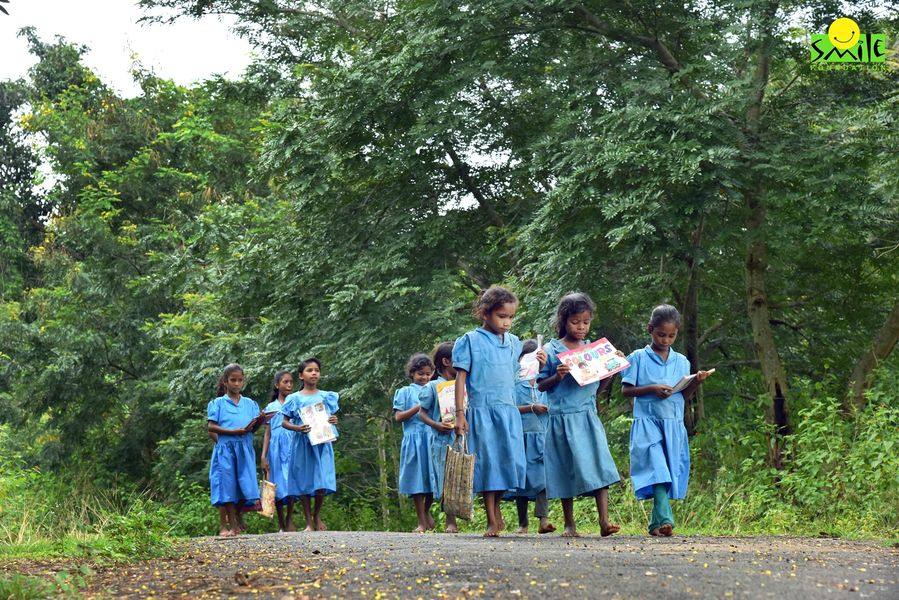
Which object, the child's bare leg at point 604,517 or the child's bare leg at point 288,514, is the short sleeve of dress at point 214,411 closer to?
the child's bare leg at point 288,514

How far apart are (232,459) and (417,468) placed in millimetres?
2005

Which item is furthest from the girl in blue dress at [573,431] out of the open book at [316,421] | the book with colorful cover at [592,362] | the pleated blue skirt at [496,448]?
the open book at [316,421]

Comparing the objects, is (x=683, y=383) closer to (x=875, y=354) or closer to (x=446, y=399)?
(x=446, y=399)

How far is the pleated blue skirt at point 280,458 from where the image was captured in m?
13.7

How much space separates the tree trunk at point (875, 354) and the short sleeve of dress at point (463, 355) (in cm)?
762

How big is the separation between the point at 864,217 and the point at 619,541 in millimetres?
6916

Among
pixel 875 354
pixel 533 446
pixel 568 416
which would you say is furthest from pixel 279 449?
pixel 875 354

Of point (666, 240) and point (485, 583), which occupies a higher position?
point (666, 240)

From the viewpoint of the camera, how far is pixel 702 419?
56.5 feet

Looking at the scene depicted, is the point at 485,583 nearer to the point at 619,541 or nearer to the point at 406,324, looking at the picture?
the point at 619,541

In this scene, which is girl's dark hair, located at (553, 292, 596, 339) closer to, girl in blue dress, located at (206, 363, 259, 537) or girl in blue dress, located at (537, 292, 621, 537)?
girl in blue dress, located at (537, 292, 621, 537)

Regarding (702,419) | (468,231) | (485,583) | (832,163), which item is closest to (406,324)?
(468,231)

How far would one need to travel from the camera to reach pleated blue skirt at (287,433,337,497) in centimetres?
1371

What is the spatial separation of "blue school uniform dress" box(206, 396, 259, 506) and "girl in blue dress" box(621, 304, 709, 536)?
16.4 feet
